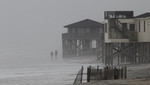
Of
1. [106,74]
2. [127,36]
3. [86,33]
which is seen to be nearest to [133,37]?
[127,36]

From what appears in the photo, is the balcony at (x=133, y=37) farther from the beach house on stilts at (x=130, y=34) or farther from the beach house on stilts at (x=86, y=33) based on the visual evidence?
the beach house on stilts at (x=86, y=33)

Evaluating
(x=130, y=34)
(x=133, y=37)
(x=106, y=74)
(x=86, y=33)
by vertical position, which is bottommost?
(x=106, y=74)

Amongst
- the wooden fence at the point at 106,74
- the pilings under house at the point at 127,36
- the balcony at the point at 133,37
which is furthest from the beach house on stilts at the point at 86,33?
the wooden fence at the point at 106,74

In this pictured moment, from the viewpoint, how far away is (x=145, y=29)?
42500 millimetres

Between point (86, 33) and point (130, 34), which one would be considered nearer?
point (130, 34)

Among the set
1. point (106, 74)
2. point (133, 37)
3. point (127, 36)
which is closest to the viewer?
point (106, 74)

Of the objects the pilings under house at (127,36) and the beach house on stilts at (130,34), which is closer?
the beach house on stilts at (130,34)

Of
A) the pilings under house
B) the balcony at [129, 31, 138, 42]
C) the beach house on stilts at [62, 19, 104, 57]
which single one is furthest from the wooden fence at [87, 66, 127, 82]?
the beach house on stilts at [62, 19, 104, 57]

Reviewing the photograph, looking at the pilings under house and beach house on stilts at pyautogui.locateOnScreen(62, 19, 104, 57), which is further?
beach house on stilts at pyautogui.locateOnScreen(62, 19, 104, 57)

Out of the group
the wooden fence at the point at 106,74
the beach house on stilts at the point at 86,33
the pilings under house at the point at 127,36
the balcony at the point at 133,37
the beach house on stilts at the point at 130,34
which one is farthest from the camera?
the beach house on stilts at the point at 86,33

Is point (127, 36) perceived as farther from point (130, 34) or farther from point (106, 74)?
point (106, 74)

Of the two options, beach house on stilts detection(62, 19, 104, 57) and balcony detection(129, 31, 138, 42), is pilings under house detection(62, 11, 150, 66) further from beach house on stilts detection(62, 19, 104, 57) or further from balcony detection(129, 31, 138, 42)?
beach house on stilts detection(62, 19, 104, 57)

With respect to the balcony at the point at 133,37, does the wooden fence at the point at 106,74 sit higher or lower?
lower

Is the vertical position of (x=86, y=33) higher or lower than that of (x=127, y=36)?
higher
